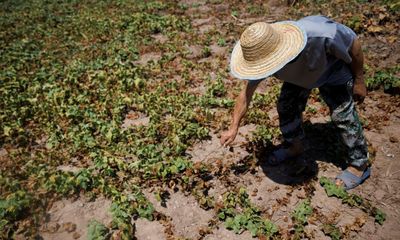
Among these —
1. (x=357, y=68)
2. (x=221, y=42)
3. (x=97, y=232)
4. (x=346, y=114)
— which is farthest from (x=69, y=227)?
(x=221, y=42)

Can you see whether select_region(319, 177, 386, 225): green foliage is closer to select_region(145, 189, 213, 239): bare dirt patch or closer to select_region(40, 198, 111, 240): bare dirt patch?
select_region(145, 189, 213, 239): bare dirt patch

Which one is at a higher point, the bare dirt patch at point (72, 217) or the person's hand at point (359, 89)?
the person's hand at point (359, 89)

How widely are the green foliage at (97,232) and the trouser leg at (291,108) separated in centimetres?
233

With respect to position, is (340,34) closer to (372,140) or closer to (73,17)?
(372,140)

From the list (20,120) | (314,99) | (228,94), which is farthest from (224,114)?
(20,120)

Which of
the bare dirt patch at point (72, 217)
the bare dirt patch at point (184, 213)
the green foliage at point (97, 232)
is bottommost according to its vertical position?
the bare dirt patch at point (184, 213)

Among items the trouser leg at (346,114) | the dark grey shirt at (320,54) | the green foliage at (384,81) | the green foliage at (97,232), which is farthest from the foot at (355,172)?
the green foliage at (97,232)

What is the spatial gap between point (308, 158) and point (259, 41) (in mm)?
2296

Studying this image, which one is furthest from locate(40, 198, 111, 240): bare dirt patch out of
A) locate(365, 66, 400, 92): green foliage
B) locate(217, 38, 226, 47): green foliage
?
locate(217, 38, 226, 47): green foliage

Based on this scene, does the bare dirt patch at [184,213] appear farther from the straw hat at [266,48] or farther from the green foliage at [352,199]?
the straw hat at [266,48]

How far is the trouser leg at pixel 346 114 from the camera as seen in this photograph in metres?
3.98

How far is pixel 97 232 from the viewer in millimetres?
3912

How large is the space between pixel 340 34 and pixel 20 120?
196 inches

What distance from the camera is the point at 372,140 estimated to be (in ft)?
16.6
